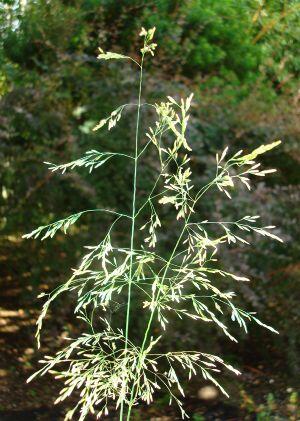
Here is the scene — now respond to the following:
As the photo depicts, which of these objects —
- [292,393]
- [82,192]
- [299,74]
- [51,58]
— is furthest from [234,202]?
[299,74]

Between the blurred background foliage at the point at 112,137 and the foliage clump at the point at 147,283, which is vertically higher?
the foliage clump at the point at 147,283

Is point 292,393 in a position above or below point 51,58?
below

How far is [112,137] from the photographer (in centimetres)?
326

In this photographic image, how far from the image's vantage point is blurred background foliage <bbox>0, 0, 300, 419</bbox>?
3.12 metres

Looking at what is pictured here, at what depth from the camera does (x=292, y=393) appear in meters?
3.21

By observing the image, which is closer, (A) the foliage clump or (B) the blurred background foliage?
(A) the foliage clump

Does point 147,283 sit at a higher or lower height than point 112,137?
higher

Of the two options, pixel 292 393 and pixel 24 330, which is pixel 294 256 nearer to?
pixel 292 393

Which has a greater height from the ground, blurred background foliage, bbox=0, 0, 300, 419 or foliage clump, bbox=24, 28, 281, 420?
foliage clump, bbox=24, 28, 281, 420

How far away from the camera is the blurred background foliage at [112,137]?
312 cm

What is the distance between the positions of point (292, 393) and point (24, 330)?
1.54m

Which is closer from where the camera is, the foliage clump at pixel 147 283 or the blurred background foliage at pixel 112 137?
the foliage clump at pixel 147 283

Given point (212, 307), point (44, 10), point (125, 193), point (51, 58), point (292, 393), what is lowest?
point (292, 393)

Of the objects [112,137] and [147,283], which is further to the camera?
Result: [112,137]
